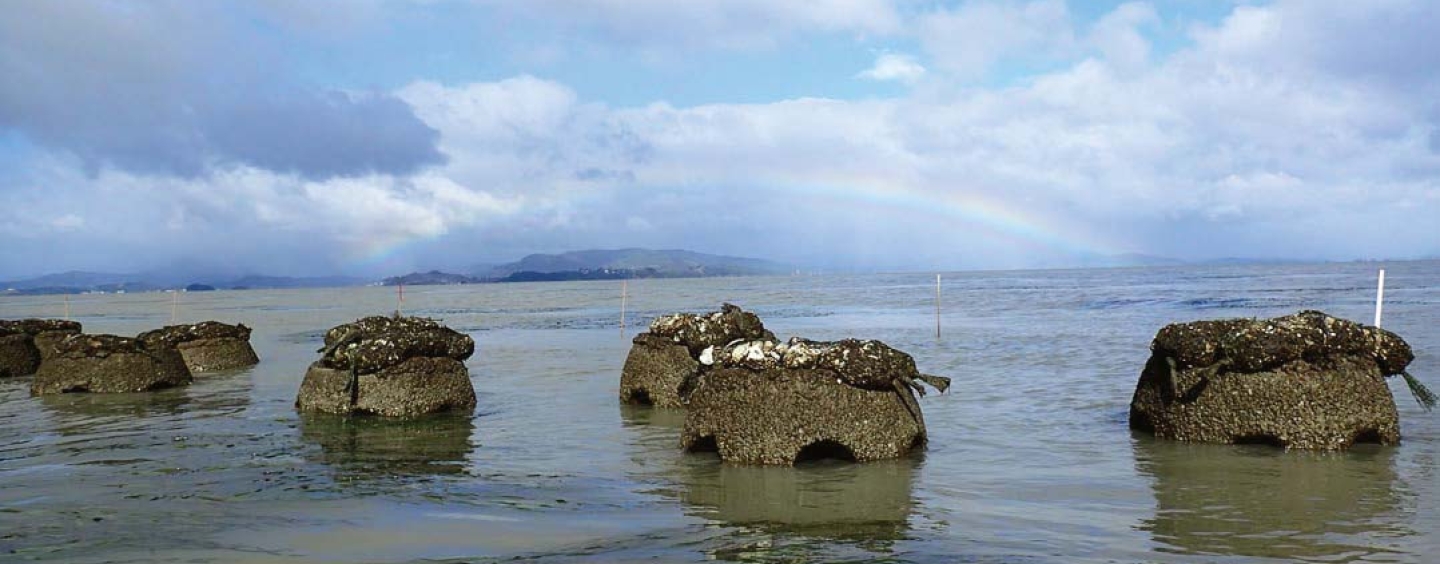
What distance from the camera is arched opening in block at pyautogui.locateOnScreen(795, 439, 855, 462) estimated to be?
10.7 metres

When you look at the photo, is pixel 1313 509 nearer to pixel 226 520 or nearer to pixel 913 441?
pixel 913 441

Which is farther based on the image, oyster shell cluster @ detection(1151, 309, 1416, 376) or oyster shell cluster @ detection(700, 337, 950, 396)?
oyster shell cluster @ detection(1151, 309, 1416, 376)

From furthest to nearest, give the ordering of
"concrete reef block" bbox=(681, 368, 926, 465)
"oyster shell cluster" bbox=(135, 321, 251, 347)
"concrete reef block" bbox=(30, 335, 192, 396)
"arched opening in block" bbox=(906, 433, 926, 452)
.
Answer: "oyster shell cluster" bbox=(135, 321, 251, 347) < "concrete reef block" bbox=(30, 335, 192, 396) < "arched opening in block" bbox=(906, 433, 926, 452) < "concrete reef block" bbox=(681, 368, 926, 465)

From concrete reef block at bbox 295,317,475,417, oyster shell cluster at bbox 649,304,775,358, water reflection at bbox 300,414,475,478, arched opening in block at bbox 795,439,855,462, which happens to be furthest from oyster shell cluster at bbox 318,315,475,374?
arched opening in block at bbox 795,439,855,462

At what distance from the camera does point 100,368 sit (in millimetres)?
18750

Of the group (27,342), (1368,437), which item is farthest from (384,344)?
(27,342)

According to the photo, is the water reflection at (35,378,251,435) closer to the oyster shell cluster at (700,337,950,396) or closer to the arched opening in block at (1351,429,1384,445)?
the oyster shell cluster at (700,337,950,396)

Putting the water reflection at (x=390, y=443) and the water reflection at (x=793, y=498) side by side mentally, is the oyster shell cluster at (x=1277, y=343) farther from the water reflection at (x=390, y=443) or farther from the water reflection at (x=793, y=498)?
the water reflection at (x=390, y=443)

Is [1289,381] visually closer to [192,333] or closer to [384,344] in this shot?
[384,344]

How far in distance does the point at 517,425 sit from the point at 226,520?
603 cm

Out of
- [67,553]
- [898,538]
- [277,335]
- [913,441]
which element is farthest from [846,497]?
[277,335]

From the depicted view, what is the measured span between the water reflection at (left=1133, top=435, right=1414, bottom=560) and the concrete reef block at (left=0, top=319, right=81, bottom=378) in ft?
78.7

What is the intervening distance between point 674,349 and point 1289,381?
889 centimetres

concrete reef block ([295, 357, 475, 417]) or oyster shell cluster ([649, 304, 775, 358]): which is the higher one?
oyster shell cluster ([649, 304, 775, 358])
